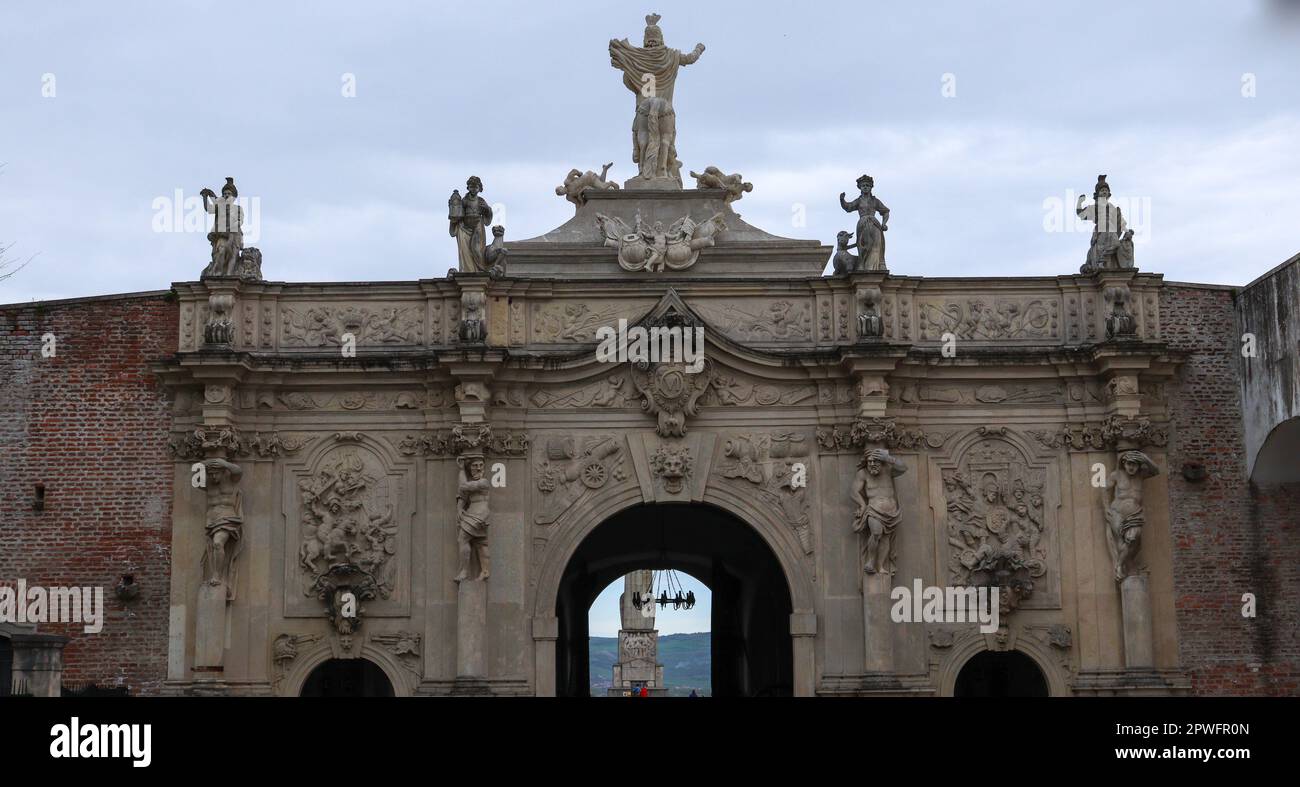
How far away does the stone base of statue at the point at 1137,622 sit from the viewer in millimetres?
23500

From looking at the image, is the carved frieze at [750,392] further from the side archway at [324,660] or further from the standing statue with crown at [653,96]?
the side archway at [324,660]

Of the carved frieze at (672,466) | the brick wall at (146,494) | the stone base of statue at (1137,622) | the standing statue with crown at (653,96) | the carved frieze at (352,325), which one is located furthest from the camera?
the standing statue with crown at (653,96)

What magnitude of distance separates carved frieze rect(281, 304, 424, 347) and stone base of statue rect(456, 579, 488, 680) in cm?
371

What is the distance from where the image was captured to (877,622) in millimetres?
23609

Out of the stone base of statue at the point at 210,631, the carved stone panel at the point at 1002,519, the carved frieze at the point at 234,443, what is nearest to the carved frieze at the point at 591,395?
the carved frieze at the point at 234,443

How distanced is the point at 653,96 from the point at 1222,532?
10485 millimetres

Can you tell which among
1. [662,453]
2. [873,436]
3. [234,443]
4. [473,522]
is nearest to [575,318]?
[662,453]

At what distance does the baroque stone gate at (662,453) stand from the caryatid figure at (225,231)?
6cm

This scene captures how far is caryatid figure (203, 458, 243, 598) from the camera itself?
23609 mm

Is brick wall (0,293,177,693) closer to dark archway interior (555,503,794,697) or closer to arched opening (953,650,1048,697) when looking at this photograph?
dark archway interior (555,503,794,697)

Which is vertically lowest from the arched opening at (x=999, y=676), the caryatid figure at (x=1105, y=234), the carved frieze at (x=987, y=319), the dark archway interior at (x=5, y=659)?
the arched opening at (x=999, y=676)

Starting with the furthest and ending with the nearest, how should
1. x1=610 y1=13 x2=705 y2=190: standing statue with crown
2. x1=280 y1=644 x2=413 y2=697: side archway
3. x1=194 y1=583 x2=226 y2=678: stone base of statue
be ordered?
1. x1=610 y1=13 x2=705 y2=190: standing statue with crown
2. x1=280 y1=644 x2=413 y2=697: side archway
3. x1=194 y1=583 x2=226 y2=678: stone base of statue

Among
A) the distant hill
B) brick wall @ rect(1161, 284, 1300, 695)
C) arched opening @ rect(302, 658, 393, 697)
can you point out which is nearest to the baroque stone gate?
brick wall @ rect(1161, 284, 1300, 695)

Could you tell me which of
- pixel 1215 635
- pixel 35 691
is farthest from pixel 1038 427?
pixel 35 691
